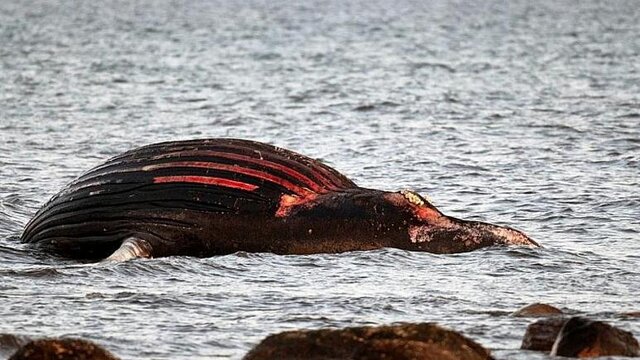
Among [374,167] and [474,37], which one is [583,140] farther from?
[474,37]

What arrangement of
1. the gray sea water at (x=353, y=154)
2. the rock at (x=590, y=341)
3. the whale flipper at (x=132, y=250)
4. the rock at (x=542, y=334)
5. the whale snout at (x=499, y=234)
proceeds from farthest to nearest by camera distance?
the whale snout at (x=499, y=234) < the whale flipper at (x=132, y=250) < the gray sea water at (x=353, y=154) < the rock at (x=542, y=334) < the rock at (x=590, y=341)

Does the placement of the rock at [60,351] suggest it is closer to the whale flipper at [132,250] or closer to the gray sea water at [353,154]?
the gray sea water at [353,154]

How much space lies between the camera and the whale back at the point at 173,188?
488 inches

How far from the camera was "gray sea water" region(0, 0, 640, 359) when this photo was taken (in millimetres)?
10531

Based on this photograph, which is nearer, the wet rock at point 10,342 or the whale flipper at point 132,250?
the wet rock at point 10,342

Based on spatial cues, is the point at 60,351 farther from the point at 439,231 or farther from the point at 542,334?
the point at 439,231

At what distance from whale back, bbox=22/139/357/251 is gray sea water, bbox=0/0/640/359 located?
0.39 metres

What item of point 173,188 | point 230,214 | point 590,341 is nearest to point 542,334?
point 590,341

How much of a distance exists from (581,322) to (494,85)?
910 inches

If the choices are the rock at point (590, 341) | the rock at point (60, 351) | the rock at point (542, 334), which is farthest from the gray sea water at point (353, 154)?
the rock at point (60, 351)

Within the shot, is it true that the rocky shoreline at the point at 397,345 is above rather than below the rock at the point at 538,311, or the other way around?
above

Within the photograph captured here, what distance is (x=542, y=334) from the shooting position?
9.13 metres

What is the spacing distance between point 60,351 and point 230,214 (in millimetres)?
4207

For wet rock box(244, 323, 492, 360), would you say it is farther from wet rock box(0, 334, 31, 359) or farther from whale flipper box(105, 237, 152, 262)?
whale flipper box(105, 237, 152, 262)
